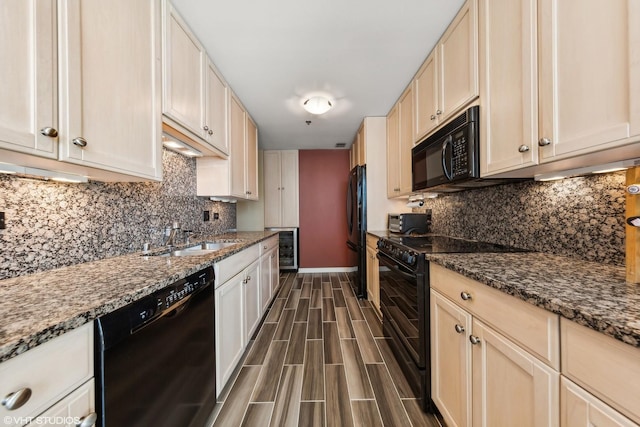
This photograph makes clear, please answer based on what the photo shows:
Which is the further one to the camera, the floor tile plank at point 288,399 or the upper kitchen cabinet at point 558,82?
the floor tile plank at point 288,399

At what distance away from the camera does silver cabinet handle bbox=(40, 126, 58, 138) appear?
2.53 ft

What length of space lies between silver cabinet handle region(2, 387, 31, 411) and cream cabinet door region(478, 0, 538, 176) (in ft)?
5.60

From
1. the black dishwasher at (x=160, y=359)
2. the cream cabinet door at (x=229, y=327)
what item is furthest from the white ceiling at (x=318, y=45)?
the cream cabinet door at (x=229, y=327)

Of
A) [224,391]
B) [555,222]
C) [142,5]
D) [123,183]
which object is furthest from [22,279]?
[555,222]

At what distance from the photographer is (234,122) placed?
7.89 ft

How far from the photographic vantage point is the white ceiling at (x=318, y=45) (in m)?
1.43

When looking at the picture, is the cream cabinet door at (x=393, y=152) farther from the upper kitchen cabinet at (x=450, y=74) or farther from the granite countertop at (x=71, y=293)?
the granite countertop at (x=71, y=293)

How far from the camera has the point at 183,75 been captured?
60.0 inches

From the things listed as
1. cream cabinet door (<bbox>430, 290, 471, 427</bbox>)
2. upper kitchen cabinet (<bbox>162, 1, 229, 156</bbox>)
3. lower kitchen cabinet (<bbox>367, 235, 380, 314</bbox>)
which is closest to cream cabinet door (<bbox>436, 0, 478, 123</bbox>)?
cream cabinet door (<bbox>430, 290, 471, 427</bbox>)

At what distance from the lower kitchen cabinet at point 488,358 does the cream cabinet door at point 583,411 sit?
0.02 metres

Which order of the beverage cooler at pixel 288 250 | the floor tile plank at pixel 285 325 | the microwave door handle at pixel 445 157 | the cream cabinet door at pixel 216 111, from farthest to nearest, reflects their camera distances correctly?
the beverage cooler at pixel 288 250 < the floor tile plank at pixel 285 325 < the cream cabinet door at pixel 216 111 < the microwave door handle at pixel 445 157

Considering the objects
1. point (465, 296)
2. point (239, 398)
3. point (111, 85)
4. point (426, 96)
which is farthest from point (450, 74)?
point (239, 398)

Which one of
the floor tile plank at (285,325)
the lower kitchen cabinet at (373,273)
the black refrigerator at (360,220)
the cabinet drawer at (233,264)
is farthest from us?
the black refrigerator at (360,220)

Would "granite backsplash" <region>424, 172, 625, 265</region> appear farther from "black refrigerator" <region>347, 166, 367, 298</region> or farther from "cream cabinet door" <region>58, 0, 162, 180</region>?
"cream cabinet door" <region>58, 0, 162, 180</region>
